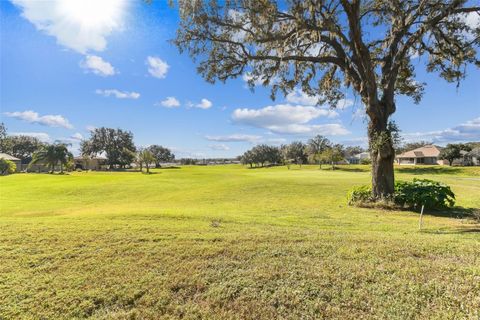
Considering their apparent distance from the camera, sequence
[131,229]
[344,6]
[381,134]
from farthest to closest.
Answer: [381,134], [344,6], [131,229]

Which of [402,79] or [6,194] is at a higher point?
[402,79]

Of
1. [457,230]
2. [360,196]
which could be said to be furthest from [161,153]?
[457,230]

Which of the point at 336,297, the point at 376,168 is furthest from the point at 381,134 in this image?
the point at 336,297

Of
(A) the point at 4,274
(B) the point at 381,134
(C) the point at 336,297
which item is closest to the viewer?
(C) the point at 336,297

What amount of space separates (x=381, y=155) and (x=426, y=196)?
8.68ft

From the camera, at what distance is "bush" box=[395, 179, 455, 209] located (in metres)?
12.5

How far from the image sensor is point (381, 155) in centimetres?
1305

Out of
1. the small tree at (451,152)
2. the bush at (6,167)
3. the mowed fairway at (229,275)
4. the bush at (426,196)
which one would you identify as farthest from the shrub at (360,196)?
the bush at (6,167)

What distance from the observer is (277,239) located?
584 cm

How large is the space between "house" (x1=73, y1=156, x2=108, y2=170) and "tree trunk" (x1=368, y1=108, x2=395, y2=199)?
9067 cm

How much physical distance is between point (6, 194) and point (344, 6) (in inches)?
1043

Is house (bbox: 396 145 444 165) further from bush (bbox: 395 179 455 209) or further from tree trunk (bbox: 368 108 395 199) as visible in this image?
tree trunk (bbox: 368 108 395 199)

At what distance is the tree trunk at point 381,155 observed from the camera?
12759 millimetres

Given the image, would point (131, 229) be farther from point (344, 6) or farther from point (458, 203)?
point (458, 203)
